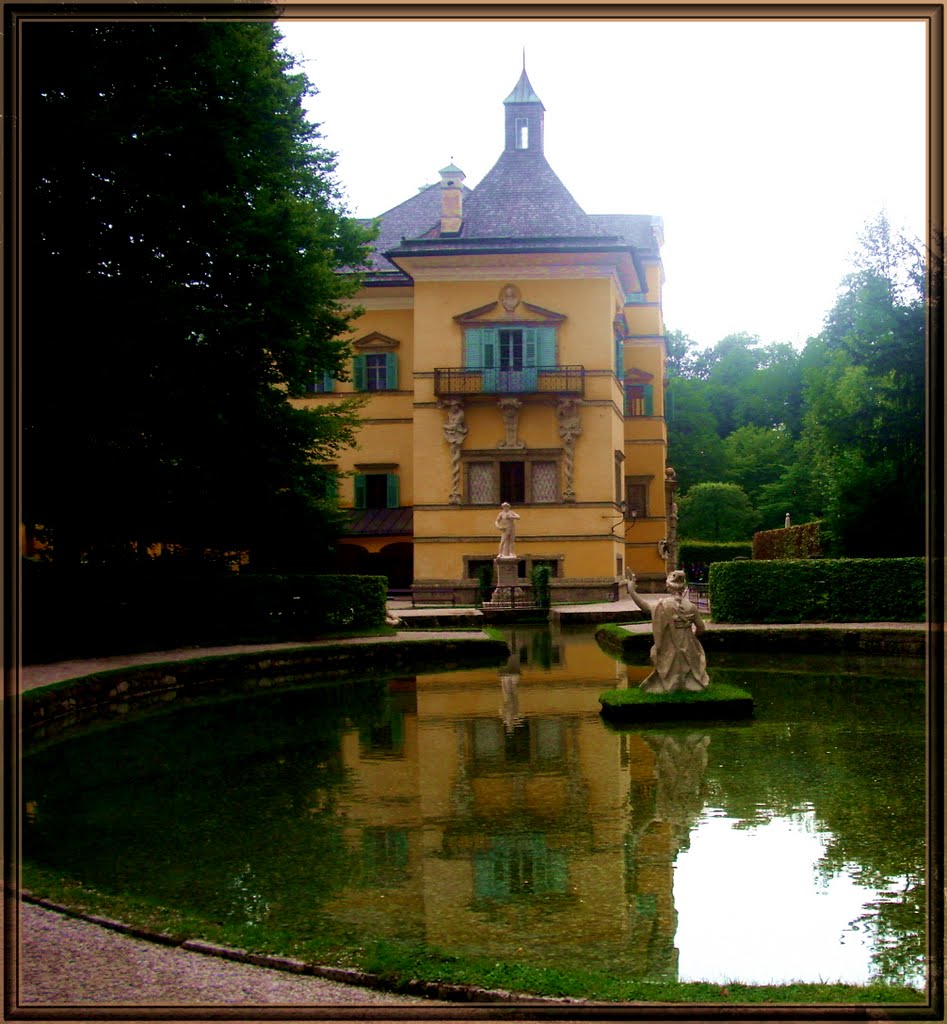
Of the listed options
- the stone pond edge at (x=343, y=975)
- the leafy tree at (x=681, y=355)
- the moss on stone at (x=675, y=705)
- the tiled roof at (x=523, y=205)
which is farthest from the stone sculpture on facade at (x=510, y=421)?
the leafy tree at (x=681, y=355)

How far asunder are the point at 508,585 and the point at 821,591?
40.0 ft

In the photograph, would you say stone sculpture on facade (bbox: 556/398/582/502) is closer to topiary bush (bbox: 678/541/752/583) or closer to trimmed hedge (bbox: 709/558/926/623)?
topiary bush (bbox: 678/541/752/583)

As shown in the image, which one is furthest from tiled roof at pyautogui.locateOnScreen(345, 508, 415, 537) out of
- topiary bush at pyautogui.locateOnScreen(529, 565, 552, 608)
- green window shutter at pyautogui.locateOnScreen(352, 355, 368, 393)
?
topiary bush at pyautogui.locateOnScreen(529, 565, 552, 608)

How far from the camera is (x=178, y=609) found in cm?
1986

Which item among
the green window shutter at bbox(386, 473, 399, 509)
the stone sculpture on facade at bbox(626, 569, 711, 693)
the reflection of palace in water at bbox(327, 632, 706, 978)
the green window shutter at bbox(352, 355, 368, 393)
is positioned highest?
the green window shutter at bbox(352, 355, 368, 393)

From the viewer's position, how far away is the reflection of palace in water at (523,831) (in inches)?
210

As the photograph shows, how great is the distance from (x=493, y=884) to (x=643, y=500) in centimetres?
3894

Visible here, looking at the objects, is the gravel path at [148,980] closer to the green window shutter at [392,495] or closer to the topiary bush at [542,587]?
the topiary bush at [542,587]

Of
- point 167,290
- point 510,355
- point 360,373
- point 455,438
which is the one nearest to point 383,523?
point 455,438

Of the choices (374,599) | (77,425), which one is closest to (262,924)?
(77,425)

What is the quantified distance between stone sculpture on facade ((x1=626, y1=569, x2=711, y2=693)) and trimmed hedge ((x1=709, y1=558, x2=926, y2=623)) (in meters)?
10.8

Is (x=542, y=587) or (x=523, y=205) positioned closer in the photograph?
(x=542, y=587)

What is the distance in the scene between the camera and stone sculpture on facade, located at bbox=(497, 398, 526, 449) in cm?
3716

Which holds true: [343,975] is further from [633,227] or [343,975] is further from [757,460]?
[757,460]
